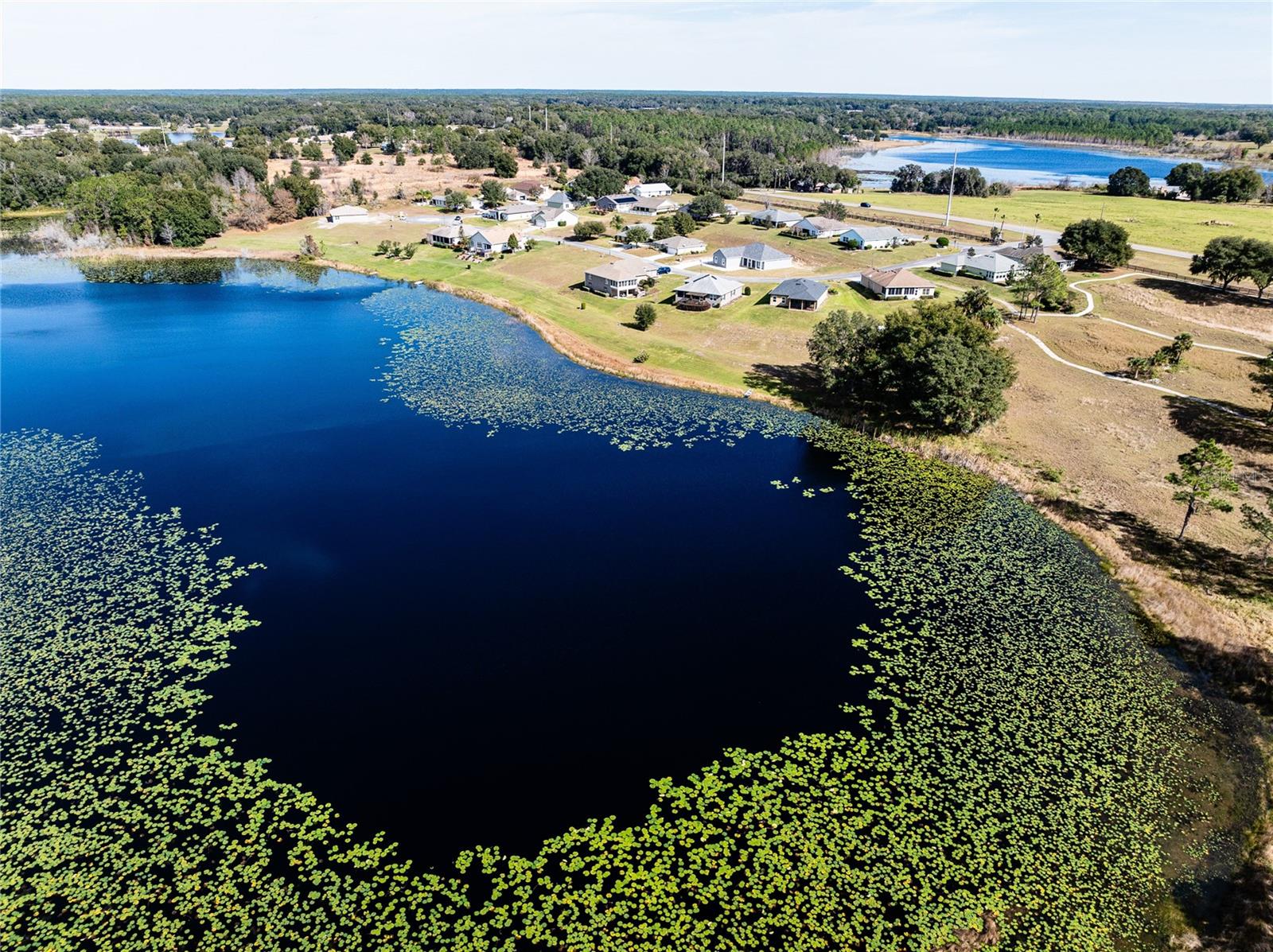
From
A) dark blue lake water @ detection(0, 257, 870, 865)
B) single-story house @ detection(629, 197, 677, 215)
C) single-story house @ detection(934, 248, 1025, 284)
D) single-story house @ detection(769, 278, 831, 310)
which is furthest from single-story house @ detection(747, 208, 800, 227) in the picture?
dark blue lake water @ detection(0, 257, 870, 865)

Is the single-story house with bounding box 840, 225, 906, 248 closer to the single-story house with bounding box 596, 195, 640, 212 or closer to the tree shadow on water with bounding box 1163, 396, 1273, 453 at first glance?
the single-story house with bounding box 596, 195, 640, 212

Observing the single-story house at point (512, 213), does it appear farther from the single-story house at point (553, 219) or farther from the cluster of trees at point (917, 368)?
the cluster of trees at point (917, 368)

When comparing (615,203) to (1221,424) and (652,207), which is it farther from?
(1221,424)

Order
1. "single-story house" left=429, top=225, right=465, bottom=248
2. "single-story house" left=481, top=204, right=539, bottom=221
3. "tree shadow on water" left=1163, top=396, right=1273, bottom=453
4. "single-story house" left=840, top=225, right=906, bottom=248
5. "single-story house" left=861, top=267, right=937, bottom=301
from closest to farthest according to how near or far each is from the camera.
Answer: "tree shadow on water" left=1163, top=396, right=1273, bottom=453 → "single-story house" left=861, top=267, right=937, bottom=301 → "single-story house" left=840, top=225, right=906, bottom=248 → "single-story house" left=429, top=225, right=465, bottom=248 → "single-story house" left=481, top=204, right=539, bottom=221

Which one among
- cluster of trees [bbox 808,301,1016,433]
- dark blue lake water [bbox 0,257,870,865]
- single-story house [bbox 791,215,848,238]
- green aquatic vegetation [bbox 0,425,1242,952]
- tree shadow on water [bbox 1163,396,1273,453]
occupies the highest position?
single-story house [bbox 791,215,848,238]

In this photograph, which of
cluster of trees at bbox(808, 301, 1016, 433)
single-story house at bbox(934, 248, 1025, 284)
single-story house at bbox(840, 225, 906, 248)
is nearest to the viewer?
cluster of trees at bbox(808, 301, 1016, 433)

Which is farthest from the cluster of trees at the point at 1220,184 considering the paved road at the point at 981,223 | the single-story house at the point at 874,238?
the single-story house at the point at 874,238
